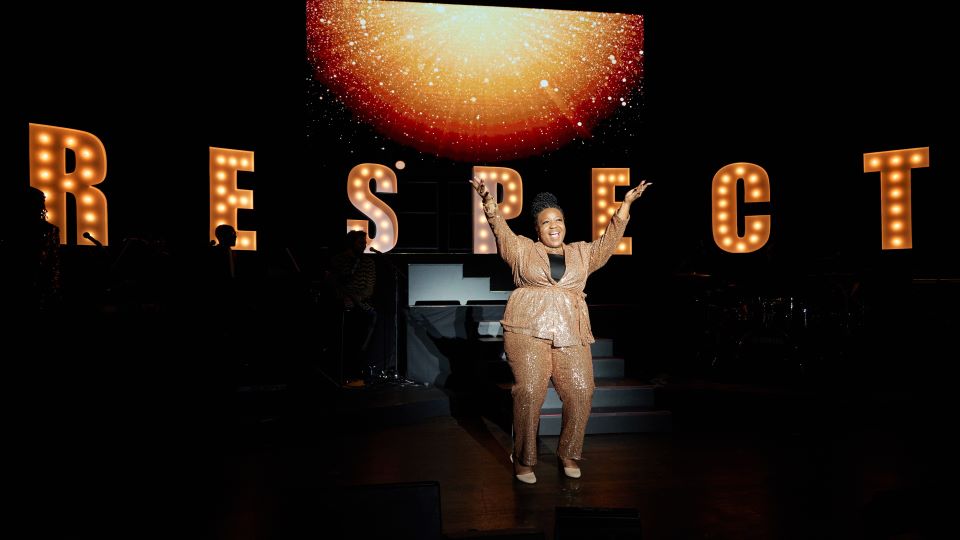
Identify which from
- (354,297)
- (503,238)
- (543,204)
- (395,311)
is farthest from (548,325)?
(395,311)

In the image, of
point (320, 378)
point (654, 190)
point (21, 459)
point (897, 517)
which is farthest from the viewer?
point (654, 190)

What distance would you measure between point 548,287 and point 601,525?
6.60 feet

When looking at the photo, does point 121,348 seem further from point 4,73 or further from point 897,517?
point 897,517

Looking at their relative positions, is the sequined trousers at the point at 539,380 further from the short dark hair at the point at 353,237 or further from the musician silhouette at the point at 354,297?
the short dark hair at the point at 353,237

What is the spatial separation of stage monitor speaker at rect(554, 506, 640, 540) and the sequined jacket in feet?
5.89

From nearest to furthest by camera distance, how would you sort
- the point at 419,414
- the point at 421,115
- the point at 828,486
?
the point at 828,486 < the point at 419,414 < the point at 421,115

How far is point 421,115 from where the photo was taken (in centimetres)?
792

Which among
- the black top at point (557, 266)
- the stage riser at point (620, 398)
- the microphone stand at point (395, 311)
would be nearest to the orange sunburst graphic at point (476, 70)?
the microphone stand at point (395, 311)

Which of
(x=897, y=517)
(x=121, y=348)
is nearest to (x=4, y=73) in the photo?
(x=121, y=348)

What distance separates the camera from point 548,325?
3.75 m

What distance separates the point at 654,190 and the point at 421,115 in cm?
Answer: 339

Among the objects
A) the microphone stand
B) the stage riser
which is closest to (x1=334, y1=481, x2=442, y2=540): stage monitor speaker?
the stage riser

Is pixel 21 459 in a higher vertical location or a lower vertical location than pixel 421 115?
lower

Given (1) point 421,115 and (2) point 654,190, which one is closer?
(1) point 421,115
